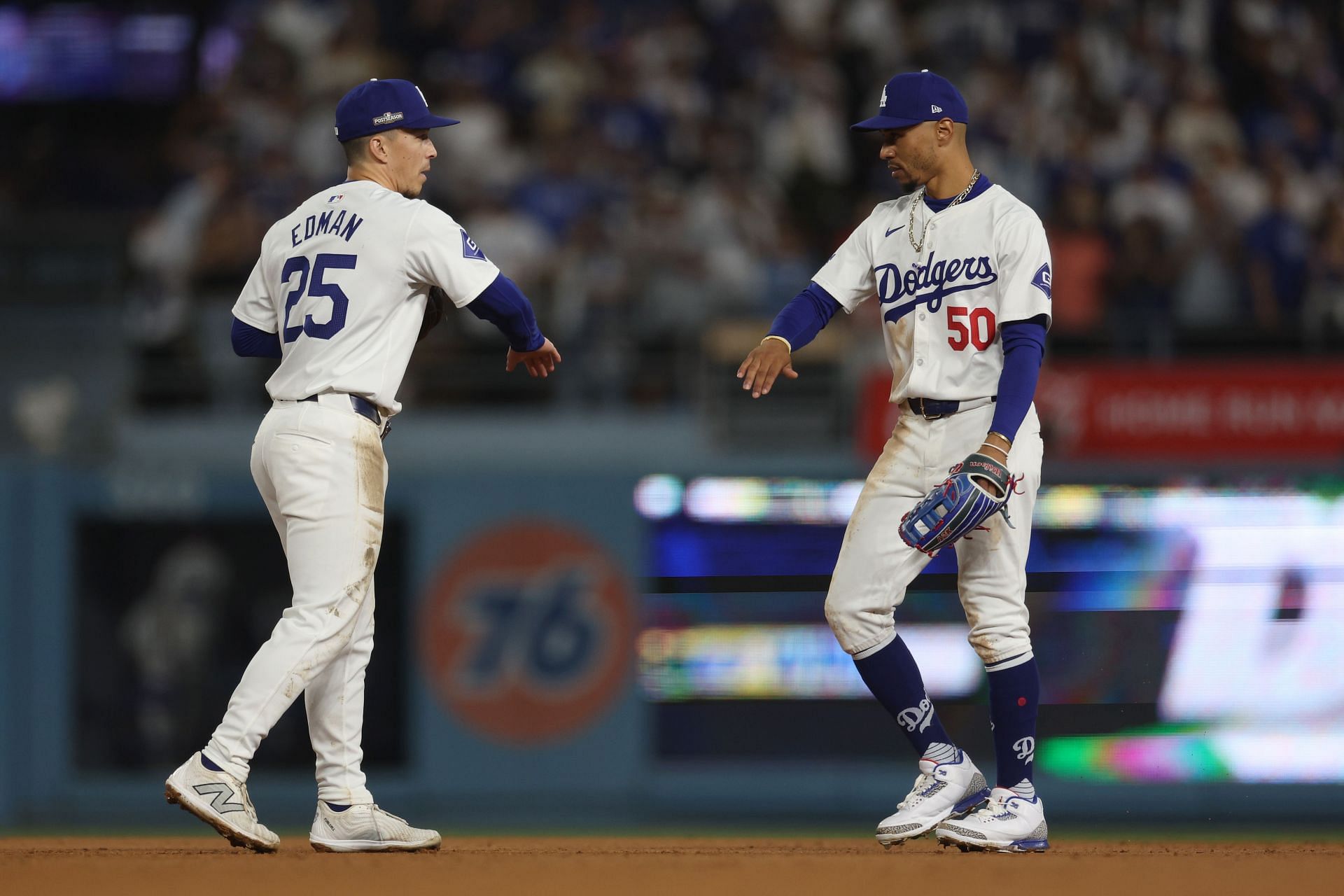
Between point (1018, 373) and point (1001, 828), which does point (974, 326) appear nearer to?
point (1018, 373)

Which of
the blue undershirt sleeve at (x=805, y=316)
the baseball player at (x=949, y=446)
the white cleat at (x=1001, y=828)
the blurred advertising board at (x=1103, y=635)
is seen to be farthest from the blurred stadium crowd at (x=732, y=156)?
the white cleat at (x=1001, y=828)

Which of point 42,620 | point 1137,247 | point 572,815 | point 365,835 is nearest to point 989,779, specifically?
point 572,815

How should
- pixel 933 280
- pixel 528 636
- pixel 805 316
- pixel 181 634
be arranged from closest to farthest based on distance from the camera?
pixel 933 280 → pixel 805 316 → pixel 528 636 → pixel 181 634

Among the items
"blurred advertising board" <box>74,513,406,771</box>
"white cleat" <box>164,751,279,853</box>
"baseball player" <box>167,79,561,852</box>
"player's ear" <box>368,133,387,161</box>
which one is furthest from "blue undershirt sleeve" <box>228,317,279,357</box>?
"blurred advertising board" <box>74,513,406,771</box>

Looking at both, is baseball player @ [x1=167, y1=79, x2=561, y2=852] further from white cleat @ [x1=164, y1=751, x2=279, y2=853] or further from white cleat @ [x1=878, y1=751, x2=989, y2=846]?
white cleat @ [x1=878, y1=751, x2=989, y2=846]

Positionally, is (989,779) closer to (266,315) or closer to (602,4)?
(266,315)

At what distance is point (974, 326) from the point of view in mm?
5230

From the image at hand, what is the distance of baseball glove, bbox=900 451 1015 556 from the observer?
4949mm

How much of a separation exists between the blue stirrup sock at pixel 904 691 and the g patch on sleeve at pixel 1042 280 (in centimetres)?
107

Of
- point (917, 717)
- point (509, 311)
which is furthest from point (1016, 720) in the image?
point (509, 311)

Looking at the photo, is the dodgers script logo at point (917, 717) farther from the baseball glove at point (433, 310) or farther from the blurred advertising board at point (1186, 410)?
the blurred advertising board at point (1186, 410)

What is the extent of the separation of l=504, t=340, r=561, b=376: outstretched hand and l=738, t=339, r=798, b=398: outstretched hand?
1.82 ft

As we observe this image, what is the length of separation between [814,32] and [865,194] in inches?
66.1

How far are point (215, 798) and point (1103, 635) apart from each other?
209 inches
